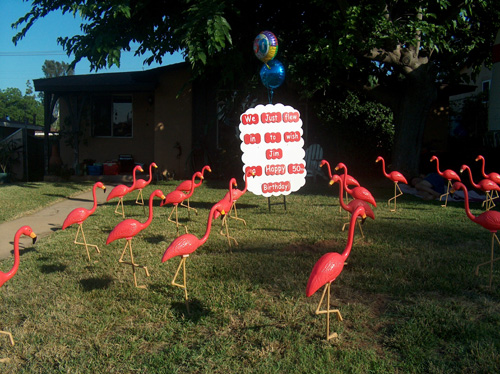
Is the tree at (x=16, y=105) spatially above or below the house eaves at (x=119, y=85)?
above

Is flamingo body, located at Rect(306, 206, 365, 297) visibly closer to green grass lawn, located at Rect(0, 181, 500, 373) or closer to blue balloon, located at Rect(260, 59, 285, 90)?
green grass lawn, located at Rect(0, 181, 500, 373)

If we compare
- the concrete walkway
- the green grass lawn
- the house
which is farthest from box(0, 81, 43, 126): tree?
the green grass lawn

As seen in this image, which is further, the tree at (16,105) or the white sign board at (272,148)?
the tree at (16,105)

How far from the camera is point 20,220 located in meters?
8.12

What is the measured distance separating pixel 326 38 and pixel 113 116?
348 inches

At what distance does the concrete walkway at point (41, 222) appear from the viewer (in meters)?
6.35

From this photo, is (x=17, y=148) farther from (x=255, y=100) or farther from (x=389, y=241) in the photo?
(x=389, y=241)

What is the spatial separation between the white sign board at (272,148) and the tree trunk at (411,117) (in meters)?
4.73

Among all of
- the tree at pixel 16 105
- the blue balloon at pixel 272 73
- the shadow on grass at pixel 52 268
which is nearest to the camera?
the shadow on grass at pixel 52 268

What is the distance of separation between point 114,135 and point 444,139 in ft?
38.4

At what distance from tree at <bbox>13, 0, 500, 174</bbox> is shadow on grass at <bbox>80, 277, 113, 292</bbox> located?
223 inches

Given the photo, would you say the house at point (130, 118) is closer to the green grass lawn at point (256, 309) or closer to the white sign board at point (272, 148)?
the white sign board at point (272, 148)

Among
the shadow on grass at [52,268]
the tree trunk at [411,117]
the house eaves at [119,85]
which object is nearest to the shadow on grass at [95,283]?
the shadow on grass at [52,268]

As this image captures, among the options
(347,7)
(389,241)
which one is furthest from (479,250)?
(347,7)
